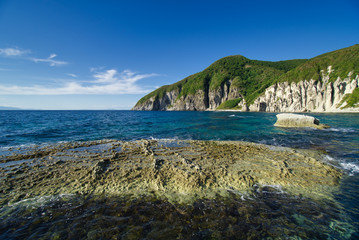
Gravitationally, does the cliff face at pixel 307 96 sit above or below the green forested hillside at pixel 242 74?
below

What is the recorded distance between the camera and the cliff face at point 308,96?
219 ft

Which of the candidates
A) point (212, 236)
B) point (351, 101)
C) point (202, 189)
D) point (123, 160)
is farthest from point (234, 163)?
point (351, 101)

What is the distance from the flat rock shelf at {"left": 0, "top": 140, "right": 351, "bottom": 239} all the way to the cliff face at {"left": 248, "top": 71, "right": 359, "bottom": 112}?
84.0m

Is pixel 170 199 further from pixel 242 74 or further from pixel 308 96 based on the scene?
pixel 242 74

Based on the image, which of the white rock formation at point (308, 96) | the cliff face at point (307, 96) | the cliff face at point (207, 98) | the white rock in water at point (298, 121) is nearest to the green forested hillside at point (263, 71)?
the white rock formation at point (308, 96)

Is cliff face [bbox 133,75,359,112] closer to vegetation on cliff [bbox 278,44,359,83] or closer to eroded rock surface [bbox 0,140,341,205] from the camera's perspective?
vegetation on cliff [bbox 278,44,359,83]

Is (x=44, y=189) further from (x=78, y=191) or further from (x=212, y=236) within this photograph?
(x=212, y=236)

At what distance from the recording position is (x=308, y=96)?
8069 centimetres

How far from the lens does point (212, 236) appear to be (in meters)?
4.06

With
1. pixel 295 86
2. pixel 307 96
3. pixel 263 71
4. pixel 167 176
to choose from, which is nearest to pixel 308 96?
pixel 307 96

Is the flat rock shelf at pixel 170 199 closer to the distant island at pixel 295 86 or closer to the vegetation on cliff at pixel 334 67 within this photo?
the distant island at pixel 295 86

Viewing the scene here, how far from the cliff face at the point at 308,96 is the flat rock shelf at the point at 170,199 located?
276ft

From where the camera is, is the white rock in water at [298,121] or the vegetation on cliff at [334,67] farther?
the vegetation on cliff at [334,67]

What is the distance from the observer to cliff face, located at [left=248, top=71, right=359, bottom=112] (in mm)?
66688
